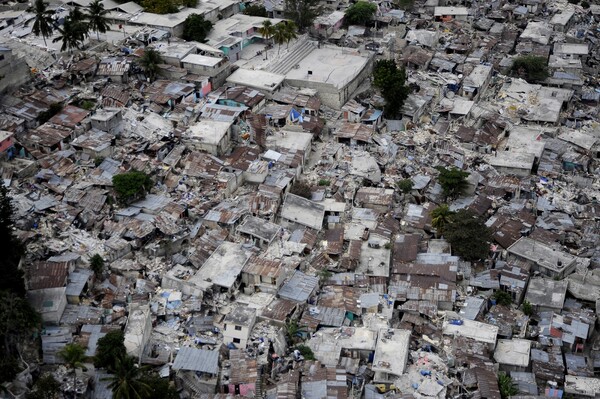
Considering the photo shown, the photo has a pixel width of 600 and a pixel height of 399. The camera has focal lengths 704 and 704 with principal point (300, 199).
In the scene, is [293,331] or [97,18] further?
[97,18]

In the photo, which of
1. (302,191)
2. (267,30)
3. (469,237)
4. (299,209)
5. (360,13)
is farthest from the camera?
(360,13)

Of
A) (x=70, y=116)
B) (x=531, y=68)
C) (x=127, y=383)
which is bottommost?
(x=531, y=68)

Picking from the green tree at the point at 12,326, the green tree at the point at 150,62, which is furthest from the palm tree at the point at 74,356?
the green tree at the point at 150,62

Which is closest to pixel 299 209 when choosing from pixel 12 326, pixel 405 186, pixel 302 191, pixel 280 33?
pixel 302 191

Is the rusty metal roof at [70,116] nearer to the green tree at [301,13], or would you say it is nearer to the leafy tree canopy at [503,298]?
the green tree at [301,13]

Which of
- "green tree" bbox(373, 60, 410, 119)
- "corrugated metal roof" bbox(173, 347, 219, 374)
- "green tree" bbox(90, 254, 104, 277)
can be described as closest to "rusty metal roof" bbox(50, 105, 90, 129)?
"green tree" bbox(90, 254, 104, 277)

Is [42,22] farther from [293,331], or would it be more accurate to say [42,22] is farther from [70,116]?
[293,331]

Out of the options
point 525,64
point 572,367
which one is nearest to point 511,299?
point 572,367
